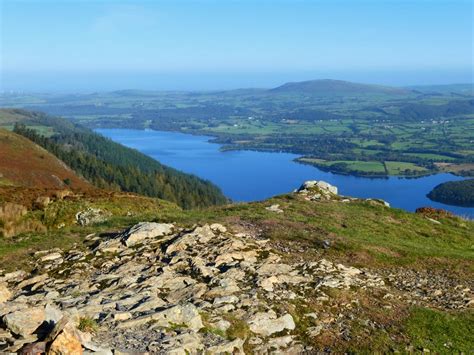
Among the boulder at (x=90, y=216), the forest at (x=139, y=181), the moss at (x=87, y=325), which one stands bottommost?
the forest at (x=139, y=181)

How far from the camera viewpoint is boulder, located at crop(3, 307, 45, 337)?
11.8 meters

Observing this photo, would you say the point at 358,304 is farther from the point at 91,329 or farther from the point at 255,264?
the point at 91,329

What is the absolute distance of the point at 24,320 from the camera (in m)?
12.0

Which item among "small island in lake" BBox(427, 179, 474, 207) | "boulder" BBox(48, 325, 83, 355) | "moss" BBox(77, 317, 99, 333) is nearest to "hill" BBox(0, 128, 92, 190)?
"moss" BBox(77, 317, 99, 333)

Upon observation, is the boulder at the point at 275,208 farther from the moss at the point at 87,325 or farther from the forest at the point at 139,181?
the forest at the point at 139,181

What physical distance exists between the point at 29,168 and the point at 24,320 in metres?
68.5

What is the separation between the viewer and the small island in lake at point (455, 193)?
505ft

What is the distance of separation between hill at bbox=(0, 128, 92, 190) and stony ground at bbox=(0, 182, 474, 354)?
45.1 metres

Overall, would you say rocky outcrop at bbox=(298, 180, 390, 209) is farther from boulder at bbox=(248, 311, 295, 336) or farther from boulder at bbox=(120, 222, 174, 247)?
boulder at bbox=(248, 311, 295, 336)

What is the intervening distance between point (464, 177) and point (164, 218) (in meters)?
197

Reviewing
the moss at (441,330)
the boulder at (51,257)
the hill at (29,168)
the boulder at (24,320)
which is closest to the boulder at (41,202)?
the boulder at (51,257)

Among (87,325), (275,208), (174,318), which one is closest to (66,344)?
(87,325)

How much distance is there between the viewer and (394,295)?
1759cm

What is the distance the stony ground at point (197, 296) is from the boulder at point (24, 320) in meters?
0.03
